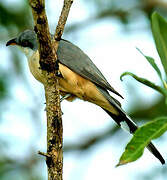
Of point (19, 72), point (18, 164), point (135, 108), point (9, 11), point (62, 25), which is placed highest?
point (9, 11)

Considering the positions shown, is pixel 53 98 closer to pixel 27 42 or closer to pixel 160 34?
pixel 160 34

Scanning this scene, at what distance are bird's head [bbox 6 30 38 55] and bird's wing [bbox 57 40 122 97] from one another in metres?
0.45

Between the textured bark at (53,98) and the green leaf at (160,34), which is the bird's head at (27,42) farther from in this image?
the green leaf at (160,34)

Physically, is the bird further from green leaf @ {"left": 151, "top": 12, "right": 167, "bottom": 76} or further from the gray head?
green leaf @ {"left": 151, "top": 12, "right": 167, "bottom": 76}

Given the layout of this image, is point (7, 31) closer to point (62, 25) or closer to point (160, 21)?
point (62, 25)

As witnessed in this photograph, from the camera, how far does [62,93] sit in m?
5.75

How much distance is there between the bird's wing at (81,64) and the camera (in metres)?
5.46

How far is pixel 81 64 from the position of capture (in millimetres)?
5598

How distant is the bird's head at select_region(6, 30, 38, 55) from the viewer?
5914 millimetres

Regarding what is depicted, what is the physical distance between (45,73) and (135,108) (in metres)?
6.32

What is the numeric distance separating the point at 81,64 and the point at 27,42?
99 centimetres

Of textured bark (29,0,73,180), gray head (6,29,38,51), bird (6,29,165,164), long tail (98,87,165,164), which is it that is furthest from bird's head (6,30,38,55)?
textured bark (29,0,73,180)

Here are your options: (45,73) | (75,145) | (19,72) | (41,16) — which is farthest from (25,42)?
(75,145)

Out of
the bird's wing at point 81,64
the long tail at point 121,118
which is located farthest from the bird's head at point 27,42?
the long tail at point 121,118
